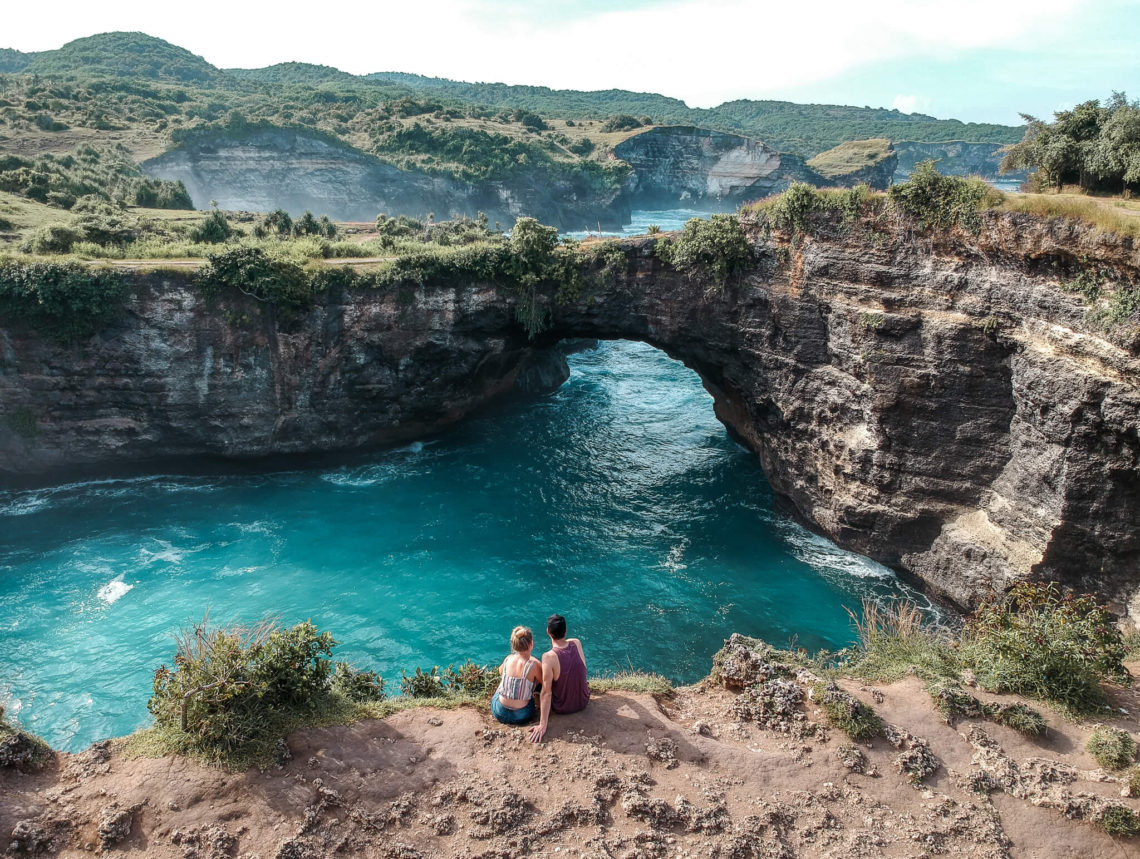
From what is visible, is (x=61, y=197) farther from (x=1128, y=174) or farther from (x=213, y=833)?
(x=1128, y=174)

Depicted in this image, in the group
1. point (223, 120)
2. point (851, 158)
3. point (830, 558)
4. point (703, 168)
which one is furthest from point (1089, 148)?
point (851, 158)

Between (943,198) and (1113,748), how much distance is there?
53.0 feet

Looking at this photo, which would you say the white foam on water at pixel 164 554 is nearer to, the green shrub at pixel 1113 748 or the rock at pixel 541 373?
the rock at pixel 541 373

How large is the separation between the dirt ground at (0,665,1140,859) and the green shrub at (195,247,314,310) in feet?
66.6

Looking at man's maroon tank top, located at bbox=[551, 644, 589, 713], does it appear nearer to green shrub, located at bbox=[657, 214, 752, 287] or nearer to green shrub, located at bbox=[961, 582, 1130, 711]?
green shrub, located at bbox=[961, 582, 1130, 711]

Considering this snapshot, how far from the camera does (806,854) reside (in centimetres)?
900

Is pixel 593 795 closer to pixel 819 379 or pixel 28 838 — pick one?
pixel 28 838

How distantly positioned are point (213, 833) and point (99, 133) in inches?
3148

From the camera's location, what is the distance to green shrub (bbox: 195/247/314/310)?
2608cm

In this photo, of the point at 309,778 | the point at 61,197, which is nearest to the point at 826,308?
the point at 309,778

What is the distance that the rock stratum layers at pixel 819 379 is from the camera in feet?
59.7

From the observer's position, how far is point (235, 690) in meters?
9.82

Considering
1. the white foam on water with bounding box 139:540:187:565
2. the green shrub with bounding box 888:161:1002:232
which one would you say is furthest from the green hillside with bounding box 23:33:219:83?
the green shrub with bounding box 888:161:1002:232

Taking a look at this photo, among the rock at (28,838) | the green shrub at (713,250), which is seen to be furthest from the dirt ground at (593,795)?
the green shrub at (713,250)
